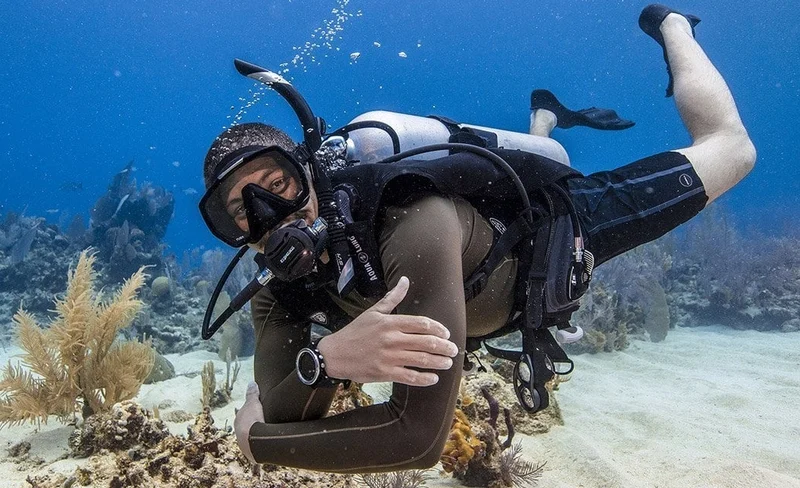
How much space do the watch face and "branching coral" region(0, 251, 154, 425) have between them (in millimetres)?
4023

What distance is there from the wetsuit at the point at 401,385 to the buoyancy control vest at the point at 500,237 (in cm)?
8

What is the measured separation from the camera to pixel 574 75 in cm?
10738

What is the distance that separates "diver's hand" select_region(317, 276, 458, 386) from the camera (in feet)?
5.48

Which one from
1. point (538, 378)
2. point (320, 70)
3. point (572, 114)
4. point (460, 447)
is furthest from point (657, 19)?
point (320, 70)

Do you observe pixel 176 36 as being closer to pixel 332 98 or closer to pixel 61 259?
pixel 332 98

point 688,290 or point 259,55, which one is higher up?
point 259,55

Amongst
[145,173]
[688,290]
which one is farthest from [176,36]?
[688,290]

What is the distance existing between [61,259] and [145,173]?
112958mm

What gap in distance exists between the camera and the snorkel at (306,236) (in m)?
2.05

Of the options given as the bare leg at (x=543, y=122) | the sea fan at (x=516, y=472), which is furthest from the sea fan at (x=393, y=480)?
the bare leg at (x=543, y=122)

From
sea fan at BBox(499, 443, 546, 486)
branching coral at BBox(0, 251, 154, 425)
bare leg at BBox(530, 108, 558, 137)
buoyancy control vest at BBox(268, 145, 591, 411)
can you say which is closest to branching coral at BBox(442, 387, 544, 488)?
sea fan at BBox(499, 443, 546, 486)

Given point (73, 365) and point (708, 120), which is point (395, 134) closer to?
point (708, 120)

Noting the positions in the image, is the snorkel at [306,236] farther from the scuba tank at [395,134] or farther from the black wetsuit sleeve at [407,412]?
the scuba tank at [395,134]

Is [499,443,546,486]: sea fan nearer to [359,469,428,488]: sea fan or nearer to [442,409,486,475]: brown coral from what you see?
[442,409,486,475]: brown coral
